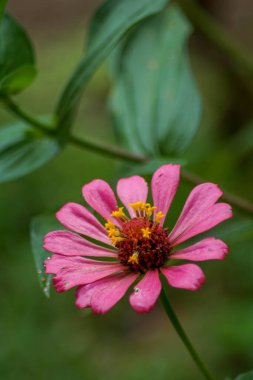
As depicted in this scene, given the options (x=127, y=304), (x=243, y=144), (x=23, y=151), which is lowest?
(x=127, y=304)

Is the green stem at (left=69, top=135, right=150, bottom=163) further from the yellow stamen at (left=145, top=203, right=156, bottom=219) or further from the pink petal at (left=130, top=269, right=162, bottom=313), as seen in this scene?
the pink petal at (left=130, top=269, right=162, bottom=313)

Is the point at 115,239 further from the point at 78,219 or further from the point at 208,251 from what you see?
the point at 208,251

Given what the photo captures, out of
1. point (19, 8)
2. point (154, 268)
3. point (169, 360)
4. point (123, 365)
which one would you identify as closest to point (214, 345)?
point (169, 360)

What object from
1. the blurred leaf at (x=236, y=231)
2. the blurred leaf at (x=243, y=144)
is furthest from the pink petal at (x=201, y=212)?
the blurred leaf at (x=243, y=144)

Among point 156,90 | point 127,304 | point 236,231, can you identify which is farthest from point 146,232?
point 127,304

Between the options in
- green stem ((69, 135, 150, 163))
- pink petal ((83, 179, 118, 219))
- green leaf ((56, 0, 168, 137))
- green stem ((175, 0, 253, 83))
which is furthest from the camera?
green stem ((175, 0, 253, 83))

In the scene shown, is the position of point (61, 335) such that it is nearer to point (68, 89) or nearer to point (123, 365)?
point (123, 365)

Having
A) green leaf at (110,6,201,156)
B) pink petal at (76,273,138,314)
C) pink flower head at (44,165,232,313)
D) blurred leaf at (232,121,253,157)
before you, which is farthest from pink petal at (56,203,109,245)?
blurred leaf at (232,121,253,157)
